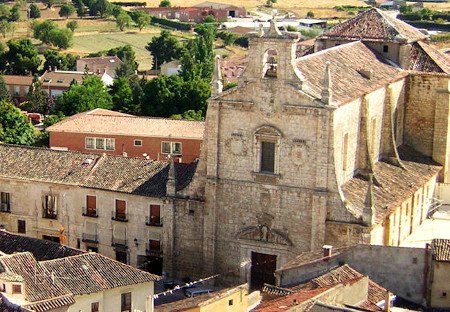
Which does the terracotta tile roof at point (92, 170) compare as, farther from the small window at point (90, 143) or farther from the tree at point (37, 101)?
the tree at point (37, 101)

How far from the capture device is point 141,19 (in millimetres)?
153875

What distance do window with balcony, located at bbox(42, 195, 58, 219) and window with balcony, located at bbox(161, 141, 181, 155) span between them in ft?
45.2

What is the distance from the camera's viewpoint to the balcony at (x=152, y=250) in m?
49.9

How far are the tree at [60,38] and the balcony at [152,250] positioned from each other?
88316 mm

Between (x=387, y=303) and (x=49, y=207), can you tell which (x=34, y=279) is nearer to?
(x=387, y=303)

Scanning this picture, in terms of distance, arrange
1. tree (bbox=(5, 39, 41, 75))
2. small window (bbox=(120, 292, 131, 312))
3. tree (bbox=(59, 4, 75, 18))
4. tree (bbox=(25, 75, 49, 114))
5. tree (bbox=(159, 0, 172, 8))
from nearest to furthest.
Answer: small window (bbox=(120, 292, 131, 312)) < tree (bbox=(25, 75, 49, 114)) < tree (bbox=(5, 39, 41, 75)) < tree (bbox=(59, 4, 75, 18)) < tree (bbox=(159, 0, 172, 8))

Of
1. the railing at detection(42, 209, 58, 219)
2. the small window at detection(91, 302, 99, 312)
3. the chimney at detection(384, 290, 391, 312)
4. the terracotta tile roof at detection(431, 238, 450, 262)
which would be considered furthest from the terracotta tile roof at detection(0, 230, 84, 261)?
the terracotta tile roof at detection(431, 238, 450, 262)

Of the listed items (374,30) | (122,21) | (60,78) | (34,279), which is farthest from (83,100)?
(122,21)

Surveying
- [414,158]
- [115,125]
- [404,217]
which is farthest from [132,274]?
[115,125]

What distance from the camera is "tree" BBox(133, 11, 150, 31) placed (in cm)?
15388

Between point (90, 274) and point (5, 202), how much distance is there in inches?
562

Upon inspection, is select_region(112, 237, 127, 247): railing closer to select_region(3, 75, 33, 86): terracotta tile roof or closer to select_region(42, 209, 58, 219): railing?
select_region(42, 209, 58, 219): railing

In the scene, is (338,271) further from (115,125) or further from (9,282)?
(115,125)

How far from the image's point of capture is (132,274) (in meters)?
41.4
